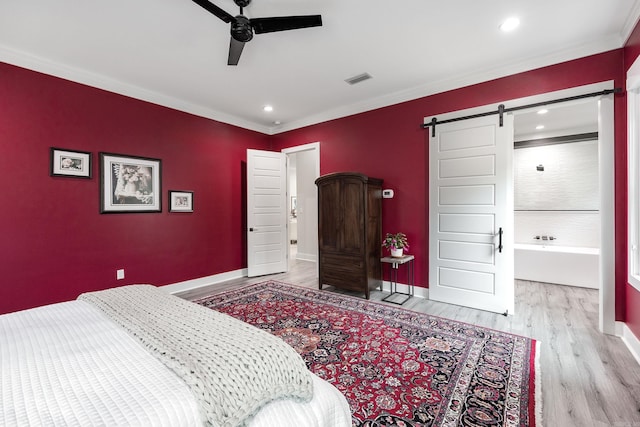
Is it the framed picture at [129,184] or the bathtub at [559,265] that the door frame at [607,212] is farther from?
the framed picture at [129,184]

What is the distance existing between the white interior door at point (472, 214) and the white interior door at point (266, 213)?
8.61 ft

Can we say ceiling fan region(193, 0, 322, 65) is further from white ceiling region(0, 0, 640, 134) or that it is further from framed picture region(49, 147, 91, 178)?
framed picture region(49, 147, 91, 178)

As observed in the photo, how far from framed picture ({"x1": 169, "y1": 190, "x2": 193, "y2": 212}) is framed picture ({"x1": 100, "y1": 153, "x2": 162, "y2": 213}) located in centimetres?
17

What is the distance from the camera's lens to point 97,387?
0.88m

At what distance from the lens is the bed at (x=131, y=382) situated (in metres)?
0.79

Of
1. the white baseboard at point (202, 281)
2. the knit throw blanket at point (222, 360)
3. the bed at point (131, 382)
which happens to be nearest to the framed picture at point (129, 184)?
the white baseboard at point (202, 281)

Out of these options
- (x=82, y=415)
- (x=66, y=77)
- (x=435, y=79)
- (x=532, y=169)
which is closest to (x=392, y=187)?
(x=435, y=79)

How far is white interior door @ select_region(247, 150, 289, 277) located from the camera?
4.84m

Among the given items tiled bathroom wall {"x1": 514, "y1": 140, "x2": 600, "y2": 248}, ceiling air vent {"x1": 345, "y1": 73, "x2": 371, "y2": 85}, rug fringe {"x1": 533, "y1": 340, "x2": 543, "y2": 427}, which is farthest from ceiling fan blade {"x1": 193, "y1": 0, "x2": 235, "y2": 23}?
tiled bathroom wall {"x1": 514, "y1": 140, "x2": 600, "y2": 248}

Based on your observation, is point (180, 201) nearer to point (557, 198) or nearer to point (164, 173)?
point (164, 173)

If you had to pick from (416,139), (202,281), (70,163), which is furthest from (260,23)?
(202,281)

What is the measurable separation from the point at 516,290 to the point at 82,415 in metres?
4.80

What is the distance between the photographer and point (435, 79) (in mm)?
3518

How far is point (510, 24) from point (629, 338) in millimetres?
2848
